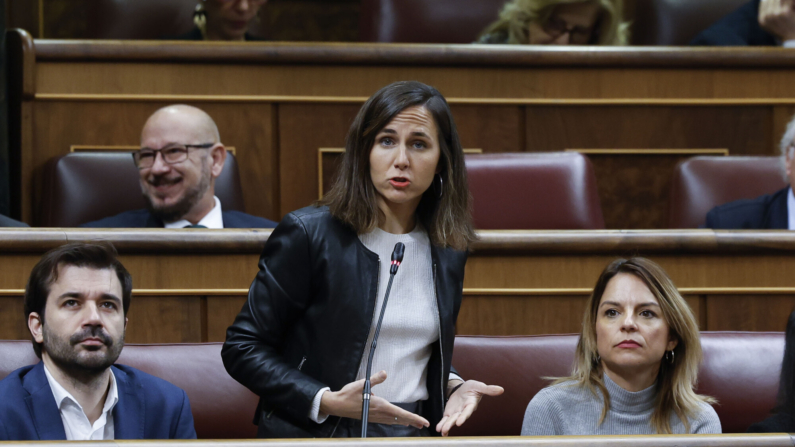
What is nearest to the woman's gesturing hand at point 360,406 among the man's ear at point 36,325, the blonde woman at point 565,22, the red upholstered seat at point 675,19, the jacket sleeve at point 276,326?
the jacket sleeve at point 276,326

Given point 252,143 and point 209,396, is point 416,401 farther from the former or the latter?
point 252,143

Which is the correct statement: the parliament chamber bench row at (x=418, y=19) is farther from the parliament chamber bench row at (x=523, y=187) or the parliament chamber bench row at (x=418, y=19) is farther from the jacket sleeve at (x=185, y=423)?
the jacket sleeve at (x=185, y=423)

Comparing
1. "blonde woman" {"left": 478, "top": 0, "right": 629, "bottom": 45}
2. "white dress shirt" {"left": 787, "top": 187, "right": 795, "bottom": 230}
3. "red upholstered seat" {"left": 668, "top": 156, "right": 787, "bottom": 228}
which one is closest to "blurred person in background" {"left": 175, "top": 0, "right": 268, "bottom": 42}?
"blonde woman" {"left": 478, "top": 0, "right": 629, "bottom": 45}

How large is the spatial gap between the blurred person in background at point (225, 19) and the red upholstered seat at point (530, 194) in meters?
0.38

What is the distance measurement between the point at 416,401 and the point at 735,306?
0.37m

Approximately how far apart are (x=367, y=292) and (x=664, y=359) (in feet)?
0.88

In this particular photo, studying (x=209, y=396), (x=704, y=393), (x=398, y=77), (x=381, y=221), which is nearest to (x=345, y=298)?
(x=381, y=221)

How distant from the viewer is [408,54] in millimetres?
1124

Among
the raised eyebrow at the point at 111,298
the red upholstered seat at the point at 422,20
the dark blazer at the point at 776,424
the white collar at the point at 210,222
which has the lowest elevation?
the dark blazer at the point at 776,424

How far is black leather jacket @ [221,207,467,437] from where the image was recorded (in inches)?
23.3

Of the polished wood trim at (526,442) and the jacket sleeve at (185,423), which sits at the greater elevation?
the polished wood trim at (526,442)

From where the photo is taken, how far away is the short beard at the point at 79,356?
635mm

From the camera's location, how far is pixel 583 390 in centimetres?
73

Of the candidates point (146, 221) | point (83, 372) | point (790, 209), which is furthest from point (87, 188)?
point (790, 209)
